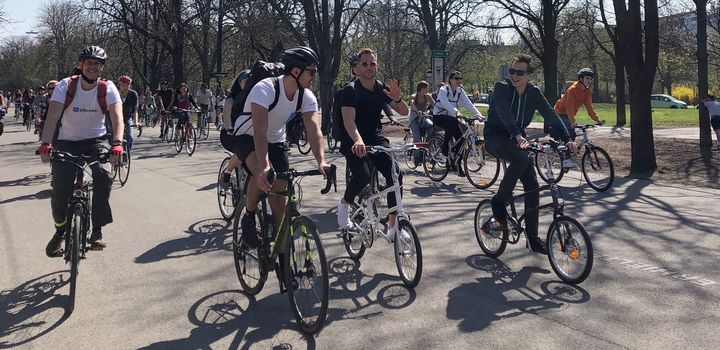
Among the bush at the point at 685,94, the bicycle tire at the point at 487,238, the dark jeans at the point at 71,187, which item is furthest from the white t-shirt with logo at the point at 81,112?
the bush at the point at 685,94

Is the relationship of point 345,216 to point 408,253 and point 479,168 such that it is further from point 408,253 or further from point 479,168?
point 479,168

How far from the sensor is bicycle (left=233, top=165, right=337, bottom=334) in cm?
394

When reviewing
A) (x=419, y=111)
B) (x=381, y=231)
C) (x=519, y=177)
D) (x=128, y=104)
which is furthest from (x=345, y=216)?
(x=128, y=104)

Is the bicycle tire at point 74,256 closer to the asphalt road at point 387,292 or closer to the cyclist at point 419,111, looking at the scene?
the asphalt road at point 387,292

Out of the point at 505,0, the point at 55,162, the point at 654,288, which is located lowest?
the point at 654,288

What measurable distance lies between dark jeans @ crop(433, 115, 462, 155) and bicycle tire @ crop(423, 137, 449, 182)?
0.11m

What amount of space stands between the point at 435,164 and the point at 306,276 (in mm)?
7120

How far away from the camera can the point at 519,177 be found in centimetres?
562

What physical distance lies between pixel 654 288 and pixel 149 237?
4.83 m

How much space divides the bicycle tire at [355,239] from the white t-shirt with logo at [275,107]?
3.72 feet

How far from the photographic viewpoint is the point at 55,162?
5.10 meters

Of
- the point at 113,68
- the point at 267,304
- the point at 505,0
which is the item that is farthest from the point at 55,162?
the point at 113,68

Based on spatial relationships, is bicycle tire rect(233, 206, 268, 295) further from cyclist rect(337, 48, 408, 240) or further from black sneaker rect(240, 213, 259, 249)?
cyclist rect(337, 48, 408, 240)

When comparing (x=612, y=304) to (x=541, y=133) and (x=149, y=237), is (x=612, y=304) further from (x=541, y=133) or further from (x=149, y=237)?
(x=541, y=133)
